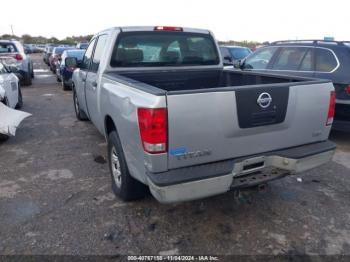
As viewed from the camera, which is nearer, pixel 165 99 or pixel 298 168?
pixel 165 99

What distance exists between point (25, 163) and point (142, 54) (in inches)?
98.2

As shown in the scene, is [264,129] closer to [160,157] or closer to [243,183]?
[243,183]

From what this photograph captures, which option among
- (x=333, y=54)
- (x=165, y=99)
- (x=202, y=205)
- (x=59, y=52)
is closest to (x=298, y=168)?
(x=202, y=205)

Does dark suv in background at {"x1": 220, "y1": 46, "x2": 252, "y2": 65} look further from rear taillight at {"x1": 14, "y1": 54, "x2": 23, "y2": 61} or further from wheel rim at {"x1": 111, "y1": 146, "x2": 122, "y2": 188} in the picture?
wheel rim at {"x1": 111, "y1": 146, "x2": 122, "y2": 188}

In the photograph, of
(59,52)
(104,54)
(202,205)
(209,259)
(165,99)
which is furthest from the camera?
(59,52)

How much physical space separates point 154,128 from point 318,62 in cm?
465

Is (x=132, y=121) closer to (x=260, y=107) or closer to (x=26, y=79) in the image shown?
(x=260, y=107)

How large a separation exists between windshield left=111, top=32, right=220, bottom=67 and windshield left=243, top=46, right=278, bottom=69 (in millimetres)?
2676

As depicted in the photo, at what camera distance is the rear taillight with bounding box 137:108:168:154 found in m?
2.43

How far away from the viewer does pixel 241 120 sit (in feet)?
8.90

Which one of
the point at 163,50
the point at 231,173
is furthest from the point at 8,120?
the point at 231,173

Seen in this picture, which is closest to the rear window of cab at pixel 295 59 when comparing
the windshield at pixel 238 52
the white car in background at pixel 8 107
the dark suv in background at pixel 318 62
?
the dark suv in background at pixel 318 62

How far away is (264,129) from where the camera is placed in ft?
9.44

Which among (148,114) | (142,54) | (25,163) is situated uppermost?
(142,54)
